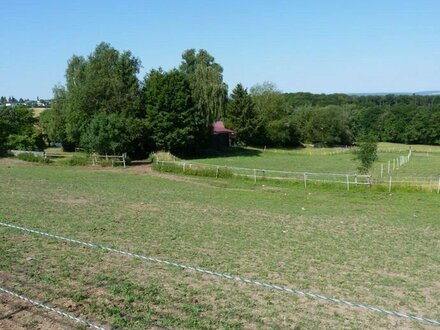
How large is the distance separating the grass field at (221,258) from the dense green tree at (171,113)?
31.6 metres

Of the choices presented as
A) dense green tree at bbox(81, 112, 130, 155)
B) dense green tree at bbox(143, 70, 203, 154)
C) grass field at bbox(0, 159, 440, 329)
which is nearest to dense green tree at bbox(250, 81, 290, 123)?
dense green tree at bbox(143, 70, 203, 154)

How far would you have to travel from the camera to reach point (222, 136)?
7725 cm

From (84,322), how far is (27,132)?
192ft

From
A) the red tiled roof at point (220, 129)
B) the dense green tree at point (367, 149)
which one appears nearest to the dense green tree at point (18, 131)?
the red tiled roof at point (220, 129)

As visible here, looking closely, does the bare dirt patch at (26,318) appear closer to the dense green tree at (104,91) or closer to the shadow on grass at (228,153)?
the dense green tree at (104,91)

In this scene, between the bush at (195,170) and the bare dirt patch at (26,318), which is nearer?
the bare dirt patch at (26,318)

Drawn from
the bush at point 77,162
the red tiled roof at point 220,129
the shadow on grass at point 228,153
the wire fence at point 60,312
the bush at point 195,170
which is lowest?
the shadow on grass at point 228,153

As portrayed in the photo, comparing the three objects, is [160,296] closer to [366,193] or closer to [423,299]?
[423,299]

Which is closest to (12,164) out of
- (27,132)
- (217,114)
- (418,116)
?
(27,132)

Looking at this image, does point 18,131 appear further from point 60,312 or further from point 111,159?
point 60,312

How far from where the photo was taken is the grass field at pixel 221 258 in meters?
8.10

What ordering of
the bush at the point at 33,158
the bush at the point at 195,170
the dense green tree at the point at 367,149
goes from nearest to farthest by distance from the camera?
the dense green tree at the point at 367,149 → the bush at the point at 195,170 → the bush at the point at 33,158

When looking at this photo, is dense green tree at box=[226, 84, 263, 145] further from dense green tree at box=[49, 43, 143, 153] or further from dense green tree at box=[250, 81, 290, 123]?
dense green tree at box=[49, 43, 143, 153]

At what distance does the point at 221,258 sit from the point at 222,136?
215ft
